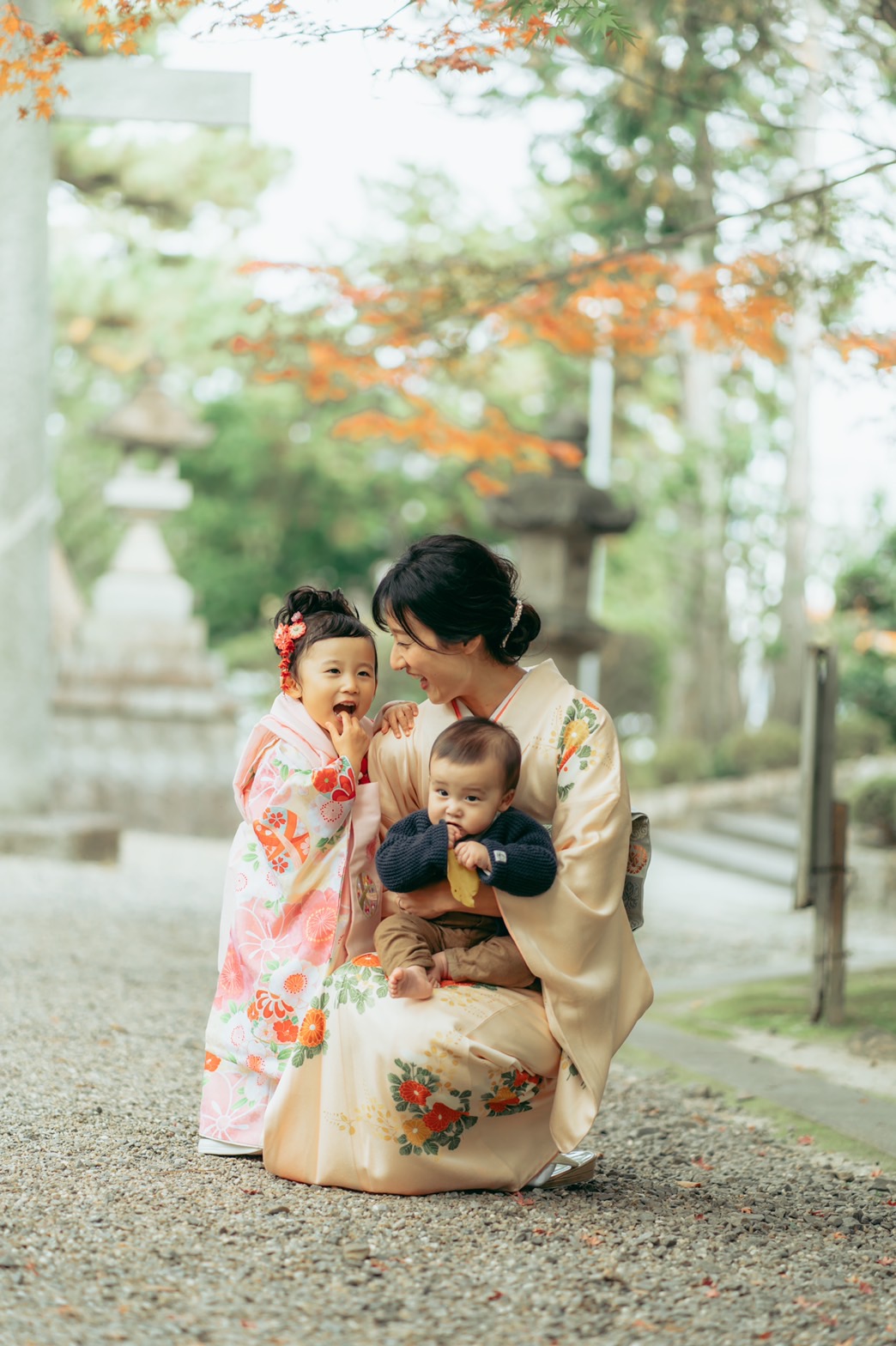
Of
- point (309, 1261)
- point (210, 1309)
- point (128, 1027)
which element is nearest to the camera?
point (210, 1309)

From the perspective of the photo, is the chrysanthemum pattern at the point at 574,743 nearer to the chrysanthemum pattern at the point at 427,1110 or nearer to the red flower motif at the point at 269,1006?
the chrysanthemum pattern at the point at 427,1110

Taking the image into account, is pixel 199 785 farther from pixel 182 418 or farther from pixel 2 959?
pixel 2 959

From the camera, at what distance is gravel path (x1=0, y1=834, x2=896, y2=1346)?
2.12 meters

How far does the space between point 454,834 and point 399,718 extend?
435mm

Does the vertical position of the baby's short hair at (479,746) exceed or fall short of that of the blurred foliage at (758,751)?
it exceeds it

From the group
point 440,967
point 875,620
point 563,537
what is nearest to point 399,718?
point 440,967

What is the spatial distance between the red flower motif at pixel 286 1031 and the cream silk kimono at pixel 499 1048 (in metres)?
0.10

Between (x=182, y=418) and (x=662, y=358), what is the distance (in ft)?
26.4

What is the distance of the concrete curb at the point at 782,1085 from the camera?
3561mm

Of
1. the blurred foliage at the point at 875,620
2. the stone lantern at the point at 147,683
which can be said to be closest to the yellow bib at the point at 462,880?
the blurred foliage at the point at 875,620

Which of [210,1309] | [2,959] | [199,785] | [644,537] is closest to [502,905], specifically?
[210,1309]

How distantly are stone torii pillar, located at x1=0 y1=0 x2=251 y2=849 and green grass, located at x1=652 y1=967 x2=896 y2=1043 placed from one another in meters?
4.09

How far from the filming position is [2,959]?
5.09 meters

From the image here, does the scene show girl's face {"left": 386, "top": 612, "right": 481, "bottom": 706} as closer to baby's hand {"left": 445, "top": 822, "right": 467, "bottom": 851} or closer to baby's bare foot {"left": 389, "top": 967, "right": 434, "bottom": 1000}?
baby's hand {"left": 445, "top": 822, "right": 467, "bottom": 851}
